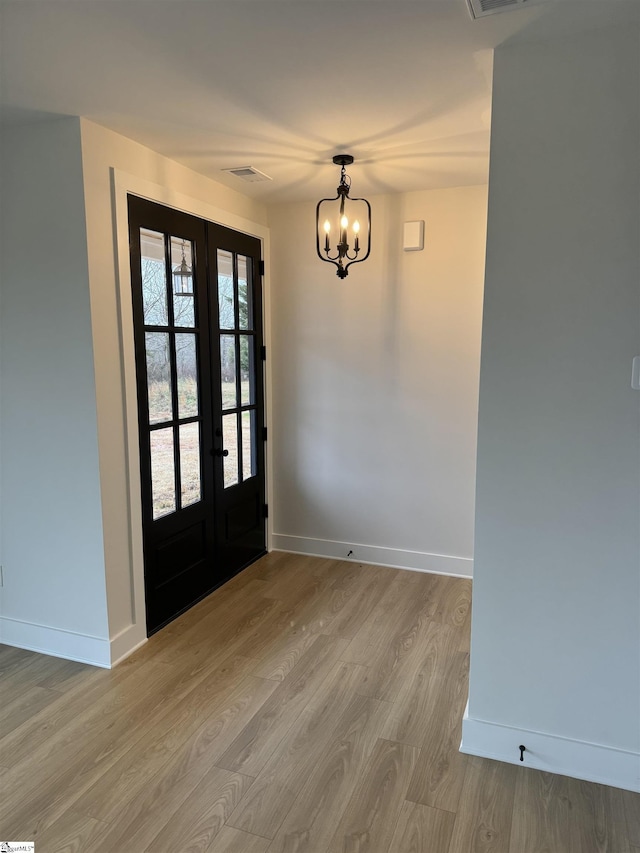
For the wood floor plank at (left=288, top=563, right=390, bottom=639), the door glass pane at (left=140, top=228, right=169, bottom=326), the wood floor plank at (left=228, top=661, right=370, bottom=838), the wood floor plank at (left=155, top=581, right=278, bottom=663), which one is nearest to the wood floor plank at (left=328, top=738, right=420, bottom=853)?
the wood floor plank at (left=228, top=661, right=370, bottom=838)

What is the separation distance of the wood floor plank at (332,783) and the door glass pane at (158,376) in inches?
67.4

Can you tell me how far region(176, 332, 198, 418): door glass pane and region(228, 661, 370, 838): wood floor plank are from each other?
5.21ft

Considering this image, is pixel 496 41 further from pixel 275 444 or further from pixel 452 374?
pixel 275 444

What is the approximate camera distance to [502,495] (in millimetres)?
2006

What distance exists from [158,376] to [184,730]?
1674 millimetres

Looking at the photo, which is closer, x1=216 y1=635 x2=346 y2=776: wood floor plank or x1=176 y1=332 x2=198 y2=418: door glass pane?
x1=216 y1=635 x2=346 y2=776: wood floor plank

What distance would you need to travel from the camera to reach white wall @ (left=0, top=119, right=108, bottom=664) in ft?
8.20

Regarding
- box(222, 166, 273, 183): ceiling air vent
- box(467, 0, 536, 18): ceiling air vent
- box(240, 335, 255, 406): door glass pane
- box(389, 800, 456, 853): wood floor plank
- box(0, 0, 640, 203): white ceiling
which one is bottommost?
box(389, 800, 456, 853): wood floor plank

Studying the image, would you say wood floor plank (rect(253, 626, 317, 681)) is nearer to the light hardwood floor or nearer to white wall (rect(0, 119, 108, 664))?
the light hardwood floor

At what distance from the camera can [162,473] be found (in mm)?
3027

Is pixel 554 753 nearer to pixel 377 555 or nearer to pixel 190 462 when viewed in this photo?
pixel 377 555

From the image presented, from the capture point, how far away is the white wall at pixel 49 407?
8.20 feet

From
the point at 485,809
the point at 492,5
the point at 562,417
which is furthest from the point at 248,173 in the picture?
the point at 485,809

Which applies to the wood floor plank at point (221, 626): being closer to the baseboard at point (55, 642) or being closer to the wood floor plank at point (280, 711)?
the baseboard at point (55, 642)
